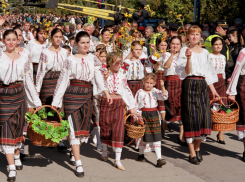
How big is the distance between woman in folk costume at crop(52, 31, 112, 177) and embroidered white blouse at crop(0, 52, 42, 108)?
0.42 metres

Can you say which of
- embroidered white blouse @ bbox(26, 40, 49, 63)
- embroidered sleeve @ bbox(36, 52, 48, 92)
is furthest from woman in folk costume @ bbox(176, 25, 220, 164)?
embroidered white blouse @ bbox(26, 40, 49, 63)

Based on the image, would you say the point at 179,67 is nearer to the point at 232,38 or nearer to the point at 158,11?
the point at 232,38

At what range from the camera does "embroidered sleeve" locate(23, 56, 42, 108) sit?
217 inches

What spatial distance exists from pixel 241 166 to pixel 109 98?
2349 millimetres

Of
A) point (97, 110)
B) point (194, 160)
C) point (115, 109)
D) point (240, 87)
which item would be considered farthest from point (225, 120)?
point (97, 110)

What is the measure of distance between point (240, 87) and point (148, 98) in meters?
1.55

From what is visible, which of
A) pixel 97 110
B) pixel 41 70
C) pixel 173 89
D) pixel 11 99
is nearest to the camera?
pixel 11 99

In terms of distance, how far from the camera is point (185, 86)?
19.7 feet

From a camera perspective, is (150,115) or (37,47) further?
(37,47)

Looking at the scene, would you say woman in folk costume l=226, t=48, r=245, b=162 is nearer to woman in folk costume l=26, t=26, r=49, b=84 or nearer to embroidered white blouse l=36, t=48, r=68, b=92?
embroidered white blouse l=36, t=48, r=68, b=92

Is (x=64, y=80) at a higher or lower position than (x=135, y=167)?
higher

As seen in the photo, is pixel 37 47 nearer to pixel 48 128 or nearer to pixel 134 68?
pixel 134 68

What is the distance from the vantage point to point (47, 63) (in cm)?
637

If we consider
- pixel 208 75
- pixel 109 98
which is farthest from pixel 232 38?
pixel 109 98
